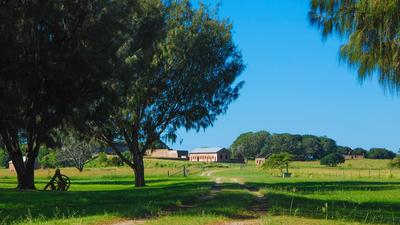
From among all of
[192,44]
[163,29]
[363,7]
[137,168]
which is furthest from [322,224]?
[137,168]

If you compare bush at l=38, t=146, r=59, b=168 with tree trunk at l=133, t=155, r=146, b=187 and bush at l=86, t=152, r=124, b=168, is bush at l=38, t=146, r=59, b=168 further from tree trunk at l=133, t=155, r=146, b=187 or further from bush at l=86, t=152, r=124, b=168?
tree trunk at l=133, t=155, r=146, b=187

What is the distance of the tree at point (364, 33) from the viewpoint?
46.1 feet

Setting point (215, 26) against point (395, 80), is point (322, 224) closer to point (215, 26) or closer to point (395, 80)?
point (395, 80)

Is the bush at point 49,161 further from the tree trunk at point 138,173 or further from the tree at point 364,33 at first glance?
the tree at point 364,33

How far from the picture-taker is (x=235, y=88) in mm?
43562

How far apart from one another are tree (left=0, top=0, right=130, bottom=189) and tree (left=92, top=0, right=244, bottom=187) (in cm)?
951

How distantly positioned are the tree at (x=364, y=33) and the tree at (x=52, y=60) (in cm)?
1266

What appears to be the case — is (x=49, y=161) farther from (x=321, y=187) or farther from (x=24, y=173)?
(x=321, y=187)

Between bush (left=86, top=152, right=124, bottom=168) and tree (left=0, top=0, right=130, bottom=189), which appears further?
bush (left=86, top=152, right=124, bottom=168)

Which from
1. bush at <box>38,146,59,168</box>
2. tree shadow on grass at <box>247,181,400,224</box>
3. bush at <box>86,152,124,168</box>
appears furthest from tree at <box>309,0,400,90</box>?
bush at <box>38,146,59,168</box>

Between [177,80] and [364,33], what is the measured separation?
26973 mm

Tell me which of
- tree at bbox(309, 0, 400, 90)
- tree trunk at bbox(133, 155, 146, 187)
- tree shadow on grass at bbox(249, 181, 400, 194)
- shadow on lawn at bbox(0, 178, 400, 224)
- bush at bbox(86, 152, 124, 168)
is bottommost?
tree shadow on grass at bbox(249, 181, 400, 194)

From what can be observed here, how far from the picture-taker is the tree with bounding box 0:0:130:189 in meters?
23.7

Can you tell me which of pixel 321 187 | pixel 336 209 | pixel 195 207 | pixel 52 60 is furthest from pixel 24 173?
pixel 336 209
